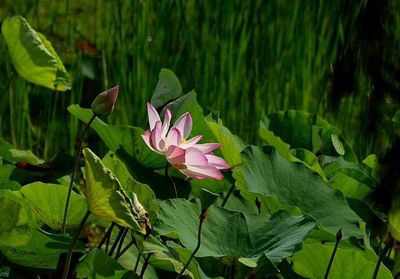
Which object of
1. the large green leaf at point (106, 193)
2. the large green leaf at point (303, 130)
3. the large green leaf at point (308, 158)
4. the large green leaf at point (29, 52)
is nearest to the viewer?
the large green leaf at point (106, 193)

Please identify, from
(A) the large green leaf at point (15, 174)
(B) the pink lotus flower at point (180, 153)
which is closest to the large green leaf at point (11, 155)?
(A) the large green leaf at point (15, 174)

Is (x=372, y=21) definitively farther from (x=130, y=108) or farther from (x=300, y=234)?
(x=130, y=108)

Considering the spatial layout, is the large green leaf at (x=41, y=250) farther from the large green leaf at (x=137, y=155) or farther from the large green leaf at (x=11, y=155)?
the large green leaf at (x=11, y=155)

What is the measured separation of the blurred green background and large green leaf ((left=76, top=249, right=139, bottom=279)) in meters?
1.17

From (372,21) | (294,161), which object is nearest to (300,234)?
(294,161)

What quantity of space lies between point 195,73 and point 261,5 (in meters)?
0.27

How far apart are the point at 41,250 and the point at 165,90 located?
1.57 feet

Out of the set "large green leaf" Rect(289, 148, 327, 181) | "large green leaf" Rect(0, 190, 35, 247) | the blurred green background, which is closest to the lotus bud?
"large green leaf" Rect(0, 190, 35, 247)

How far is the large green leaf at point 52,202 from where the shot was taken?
1.21 metres

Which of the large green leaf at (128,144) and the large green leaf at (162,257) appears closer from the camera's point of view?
the large green leaf at (162,257)

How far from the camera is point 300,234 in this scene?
45.8 inches

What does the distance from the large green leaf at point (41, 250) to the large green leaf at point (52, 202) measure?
0.08 meters

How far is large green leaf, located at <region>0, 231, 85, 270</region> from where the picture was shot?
3.69ft

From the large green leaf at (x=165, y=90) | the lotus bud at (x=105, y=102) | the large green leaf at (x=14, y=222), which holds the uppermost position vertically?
the lotus bud at (x=105, y=102)
